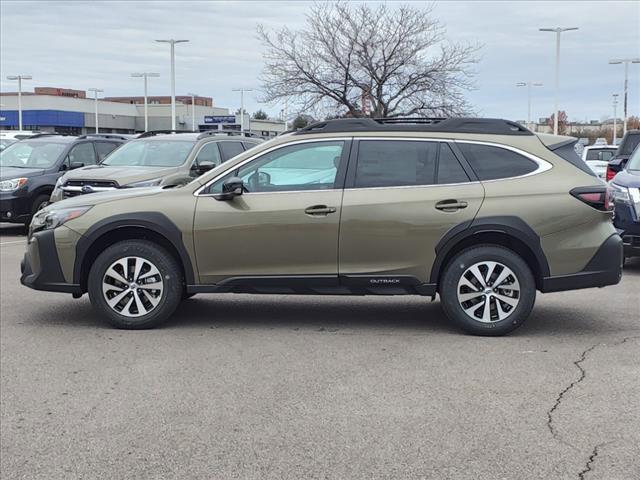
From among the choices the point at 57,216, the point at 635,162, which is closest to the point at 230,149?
the point at 635,162

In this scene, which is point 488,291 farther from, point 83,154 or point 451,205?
point 83,154

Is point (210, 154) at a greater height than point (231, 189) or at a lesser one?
greater

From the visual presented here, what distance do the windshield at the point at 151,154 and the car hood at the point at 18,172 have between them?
2.13 meters

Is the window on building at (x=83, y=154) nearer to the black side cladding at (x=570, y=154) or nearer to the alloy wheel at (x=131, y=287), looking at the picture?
the alloy wheel at (x=131, y=287)

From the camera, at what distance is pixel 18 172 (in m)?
15.1

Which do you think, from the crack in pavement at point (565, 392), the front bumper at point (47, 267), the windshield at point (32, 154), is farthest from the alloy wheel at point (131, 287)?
the windshield at point (32, 154)

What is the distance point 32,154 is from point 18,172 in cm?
108

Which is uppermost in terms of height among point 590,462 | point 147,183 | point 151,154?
point 151,154

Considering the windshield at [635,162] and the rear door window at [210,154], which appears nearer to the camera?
the windshield at [635,162]

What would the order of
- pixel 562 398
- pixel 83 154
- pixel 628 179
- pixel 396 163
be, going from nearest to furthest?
pixel 562 398 → pixel 396 163 → pixel 628 179 → pixel 83 154

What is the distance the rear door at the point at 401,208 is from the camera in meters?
6.51

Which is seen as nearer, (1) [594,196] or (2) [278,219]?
(1) [594,196]

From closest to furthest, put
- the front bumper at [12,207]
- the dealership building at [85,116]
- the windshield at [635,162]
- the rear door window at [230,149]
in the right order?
the windshield at [635,162] → the rear door window at [230,149] → the front bumper at [12,207] → the dealership building at [85,116]

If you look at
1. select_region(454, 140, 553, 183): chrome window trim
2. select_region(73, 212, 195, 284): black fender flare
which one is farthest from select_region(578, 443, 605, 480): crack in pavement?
select_region(73, 212, 195, 284): black fender flare
